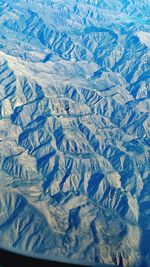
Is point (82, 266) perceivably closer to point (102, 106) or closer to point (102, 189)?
point (102, 189)

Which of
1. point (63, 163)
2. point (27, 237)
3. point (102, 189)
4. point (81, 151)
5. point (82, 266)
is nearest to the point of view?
point (82, 266)

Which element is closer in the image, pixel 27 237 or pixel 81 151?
pixel 27 237

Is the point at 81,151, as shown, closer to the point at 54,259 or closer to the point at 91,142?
the point at 91,142

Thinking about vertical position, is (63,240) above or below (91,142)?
below

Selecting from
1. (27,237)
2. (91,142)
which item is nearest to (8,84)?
(91,142)

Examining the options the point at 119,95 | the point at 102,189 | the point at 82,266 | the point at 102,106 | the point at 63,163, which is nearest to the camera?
the point at 82,266

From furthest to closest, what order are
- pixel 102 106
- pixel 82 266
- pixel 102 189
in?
1. pixel 102 106
2. pixel 102 189
3. pixel 82 266

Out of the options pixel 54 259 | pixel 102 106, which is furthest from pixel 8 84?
pixel 54 259

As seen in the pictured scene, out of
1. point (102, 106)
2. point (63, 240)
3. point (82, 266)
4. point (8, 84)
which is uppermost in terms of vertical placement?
point (8, 84)

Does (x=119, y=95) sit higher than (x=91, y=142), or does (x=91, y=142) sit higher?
(x=119, y=95)
